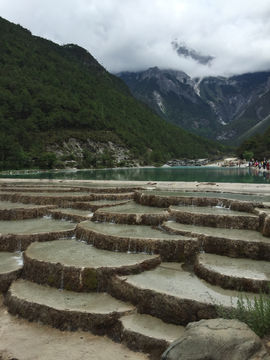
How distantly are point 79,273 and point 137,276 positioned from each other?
191 centimetres

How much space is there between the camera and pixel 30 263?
400 inches

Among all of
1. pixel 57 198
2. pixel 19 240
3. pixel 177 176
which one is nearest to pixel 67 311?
pixel 19 240

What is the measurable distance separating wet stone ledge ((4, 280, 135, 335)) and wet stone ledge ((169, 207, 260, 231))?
676cm

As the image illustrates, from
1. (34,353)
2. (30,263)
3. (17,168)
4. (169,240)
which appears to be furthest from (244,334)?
(17,168)

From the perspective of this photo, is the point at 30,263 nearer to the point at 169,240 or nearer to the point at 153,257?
the point at 153,257

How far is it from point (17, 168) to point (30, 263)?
265 feet

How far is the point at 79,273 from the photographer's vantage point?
9188mm

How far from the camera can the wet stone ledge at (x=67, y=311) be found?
7.71 metres

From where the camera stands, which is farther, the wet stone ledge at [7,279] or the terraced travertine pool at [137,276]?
the wet stone ledge at [7,279]

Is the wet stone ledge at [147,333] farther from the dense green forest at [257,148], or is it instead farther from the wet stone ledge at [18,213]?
the dense green forest at [257,148]

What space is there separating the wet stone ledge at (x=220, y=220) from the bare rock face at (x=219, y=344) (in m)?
8.71

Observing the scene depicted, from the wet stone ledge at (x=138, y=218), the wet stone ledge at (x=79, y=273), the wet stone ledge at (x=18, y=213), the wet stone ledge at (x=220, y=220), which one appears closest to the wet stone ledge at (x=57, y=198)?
the wet stone ledge at (x=18, y=213)

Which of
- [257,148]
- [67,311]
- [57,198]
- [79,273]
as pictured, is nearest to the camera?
[67,311]

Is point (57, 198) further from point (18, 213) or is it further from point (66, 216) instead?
point (66, 216)
